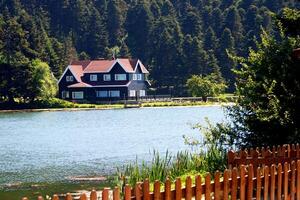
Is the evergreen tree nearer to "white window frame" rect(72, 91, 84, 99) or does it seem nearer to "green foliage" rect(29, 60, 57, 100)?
"white window frame" rect(72, 91, 84, 99)

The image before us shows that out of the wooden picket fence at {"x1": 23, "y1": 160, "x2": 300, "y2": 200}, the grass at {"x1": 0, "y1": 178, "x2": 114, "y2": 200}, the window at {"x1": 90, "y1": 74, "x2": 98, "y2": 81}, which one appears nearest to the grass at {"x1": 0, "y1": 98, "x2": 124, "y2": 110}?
the window at {"x1": 90, "y1": 74, "x2": 98, "y2": 81}

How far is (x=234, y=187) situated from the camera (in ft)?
25.1

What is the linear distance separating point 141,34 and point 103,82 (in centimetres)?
4470

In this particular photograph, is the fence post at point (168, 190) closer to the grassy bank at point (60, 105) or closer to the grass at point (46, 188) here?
the grass at point (46, 188)

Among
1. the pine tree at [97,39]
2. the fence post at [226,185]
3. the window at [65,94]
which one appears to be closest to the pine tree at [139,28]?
the pine tree at [97,39]

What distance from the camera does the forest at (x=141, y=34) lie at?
3531 inches

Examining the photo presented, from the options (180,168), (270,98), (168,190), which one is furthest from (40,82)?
(168,190)

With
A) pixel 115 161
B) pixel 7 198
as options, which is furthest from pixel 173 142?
pixel 7 198

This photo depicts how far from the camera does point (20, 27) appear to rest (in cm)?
8938

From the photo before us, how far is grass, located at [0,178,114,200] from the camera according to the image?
752 inches

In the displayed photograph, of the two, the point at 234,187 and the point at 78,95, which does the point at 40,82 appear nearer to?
the point at 78,95

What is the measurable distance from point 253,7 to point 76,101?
5467cm

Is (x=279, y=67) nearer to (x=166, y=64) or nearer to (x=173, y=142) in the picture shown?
(x=173, y=142)

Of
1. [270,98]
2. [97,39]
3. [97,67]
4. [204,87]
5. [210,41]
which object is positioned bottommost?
[204,87]
